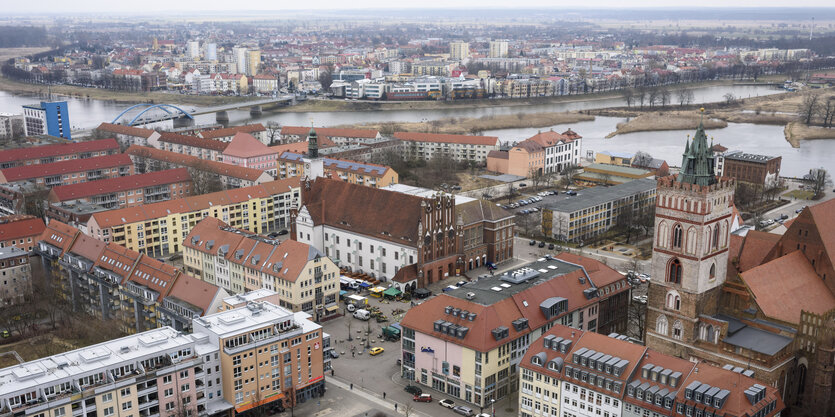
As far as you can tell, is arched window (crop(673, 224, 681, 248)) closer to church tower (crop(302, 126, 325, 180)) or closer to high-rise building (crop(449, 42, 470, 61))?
church tower (crop(302, 126, 325, 180))

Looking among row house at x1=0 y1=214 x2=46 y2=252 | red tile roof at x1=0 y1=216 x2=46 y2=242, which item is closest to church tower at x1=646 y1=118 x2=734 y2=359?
row house at x1=0 y1=214 x2=46 y2=252

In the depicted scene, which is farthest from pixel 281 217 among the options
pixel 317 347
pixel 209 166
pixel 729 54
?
pixel 729 54

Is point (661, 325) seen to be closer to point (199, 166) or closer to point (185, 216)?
point (185, 216)

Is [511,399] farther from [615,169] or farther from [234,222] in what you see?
[615,169]

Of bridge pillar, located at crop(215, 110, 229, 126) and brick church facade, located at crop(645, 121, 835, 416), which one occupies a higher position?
brick church facade, located at crop(645, 121, 835, 416)

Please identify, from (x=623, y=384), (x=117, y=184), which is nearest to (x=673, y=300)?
(x=623, y=384)

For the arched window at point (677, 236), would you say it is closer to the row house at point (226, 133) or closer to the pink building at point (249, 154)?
the pink building at point (249, 154)

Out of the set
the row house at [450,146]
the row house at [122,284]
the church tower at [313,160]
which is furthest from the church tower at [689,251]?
the row house at [450,146]
